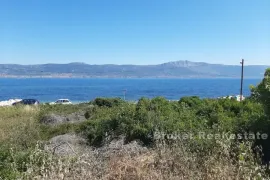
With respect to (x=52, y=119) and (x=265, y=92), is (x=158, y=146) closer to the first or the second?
(x=265, y=92)

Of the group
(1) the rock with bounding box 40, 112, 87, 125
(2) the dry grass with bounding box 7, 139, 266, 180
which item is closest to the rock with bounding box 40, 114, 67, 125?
(1) the rock with bounding box 40, 112, 87, 125

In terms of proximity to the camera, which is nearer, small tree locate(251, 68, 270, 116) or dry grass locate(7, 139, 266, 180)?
dry grass locate(7, 139, 266, 180)

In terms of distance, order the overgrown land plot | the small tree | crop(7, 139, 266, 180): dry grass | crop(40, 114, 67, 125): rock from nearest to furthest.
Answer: crop(7, 139, 266, 180): dry grass
the overgrown land plot
the small tree
crop(40, 114, 67, 125): rock

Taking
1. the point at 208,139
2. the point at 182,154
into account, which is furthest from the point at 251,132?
the point at 182,154

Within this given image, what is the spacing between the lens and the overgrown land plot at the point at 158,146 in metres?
4.82

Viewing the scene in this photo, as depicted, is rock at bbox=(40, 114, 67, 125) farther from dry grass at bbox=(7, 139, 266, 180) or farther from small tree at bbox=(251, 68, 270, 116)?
dry grass at bbox=(7, 139, 266, 180)

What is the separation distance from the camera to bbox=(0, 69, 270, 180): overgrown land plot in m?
4.82

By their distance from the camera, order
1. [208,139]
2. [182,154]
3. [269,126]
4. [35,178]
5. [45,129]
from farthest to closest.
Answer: [45,129], [269,126], [208,139], [182,154], [35,178]


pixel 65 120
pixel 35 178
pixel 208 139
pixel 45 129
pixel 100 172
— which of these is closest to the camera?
pixel 35 178

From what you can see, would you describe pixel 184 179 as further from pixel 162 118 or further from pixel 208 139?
pixel 162 118

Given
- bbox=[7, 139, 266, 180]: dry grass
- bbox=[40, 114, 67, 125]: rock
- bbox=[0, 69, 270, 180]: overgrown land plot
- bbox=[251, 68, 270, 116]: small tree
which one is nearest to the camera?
bbox=[7, 139, 266, 180]: dry grass

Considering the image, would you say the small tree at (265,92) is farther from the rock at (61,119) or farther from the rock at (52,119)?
the rock at (52,119)

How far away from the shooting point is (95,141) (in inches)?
449

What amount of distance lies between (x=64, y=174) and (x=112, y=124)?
722 cm
